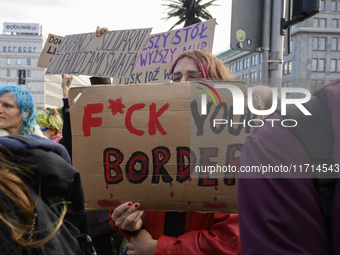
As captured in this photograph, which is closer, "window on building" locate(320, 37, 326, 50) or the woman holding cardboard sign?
the woman holding cardboard sign

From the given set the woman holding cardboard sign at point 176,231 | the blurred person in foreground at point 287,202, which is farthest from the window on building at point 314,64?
the blurred person in foreground at point 287,202

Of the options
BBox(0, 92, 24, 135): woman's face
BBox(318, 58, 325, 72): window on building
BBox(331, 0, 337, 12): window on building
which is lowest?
BBox(0, 92, 24, 135): woman's face

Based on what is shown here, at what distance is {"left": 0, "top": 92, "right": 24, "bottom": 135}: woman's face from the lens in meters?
2.80

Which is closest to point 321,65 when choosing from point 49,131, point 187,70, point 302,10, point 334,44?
point 334,44

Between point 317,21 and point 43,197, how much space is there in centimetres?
5847

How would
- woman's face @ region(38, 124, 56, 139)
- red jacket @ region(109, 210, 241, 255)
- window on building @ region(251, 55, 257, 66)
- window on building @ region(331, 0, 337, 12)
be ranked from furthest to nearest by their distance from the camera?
1. window on building @ region(251, 55, 257, 66)
2. window on building @ region(331, 0, 337, 12)
3. woman's face @ region(38, 124, 56, 139)
4. red jacket @ region(109, 210, 241, 255)

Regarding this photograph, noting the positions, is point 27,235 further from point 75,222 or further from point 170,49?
point 170,49

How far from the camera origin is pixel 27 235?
0.97 metres

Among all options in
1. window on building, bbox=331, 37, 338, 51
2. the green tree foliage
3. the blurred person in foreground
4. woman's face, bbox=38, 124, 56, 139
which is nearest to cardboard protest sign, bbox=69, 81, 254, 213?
the blurred person in foreground

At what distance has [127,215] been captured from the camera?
150cm

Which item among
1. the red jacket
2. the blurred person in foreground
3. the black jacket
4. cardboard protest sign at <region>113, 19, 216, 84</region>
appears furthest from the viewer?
cardboard protest sign at <region>113, 19, 216, 84</region>

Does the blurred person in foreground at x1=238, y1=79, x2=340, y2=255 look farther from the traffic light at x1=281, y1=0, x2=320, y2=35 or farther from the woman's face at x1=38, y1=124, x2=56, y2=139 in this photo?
the woman's face at x1=38, y1=124, x2=56, y2=139

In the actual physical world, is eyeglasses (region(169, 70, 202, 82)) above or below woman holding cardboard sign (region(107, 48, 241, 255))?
above

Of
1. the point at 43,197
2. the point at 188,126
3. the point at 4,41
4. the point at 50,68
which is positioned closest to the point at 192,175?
the point at 188,126
